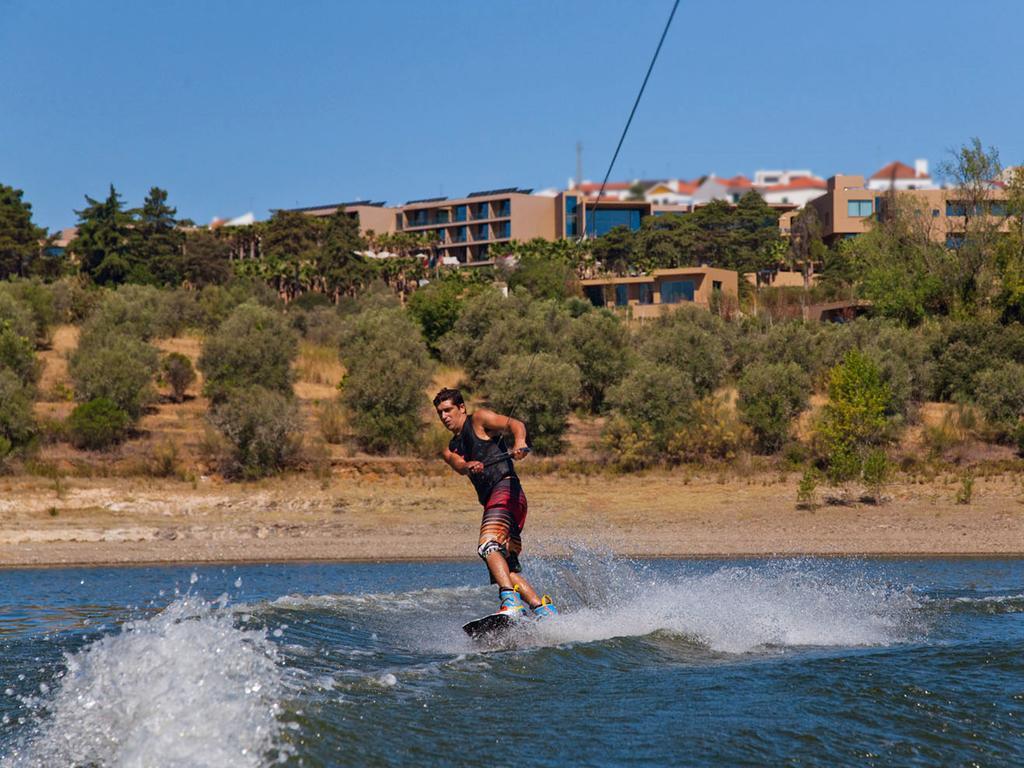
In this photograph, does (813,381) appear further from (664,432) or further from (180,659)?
(180,659)

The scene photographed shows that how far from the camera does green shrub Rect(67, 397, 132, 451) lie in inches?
1177

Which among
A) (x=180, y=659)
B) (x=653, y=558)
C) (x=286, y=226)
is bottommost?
(x=653, y=558)

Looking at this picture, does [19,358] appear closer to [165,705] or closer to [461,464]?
[461,464]

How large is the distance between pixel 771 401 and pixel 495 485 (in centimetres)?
2187

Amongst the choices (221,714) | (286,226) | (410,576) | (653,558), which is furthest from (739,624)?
(286,226)

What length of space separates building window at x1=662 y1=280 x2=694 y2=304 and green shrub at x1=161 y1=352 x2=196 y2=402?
32.7 m

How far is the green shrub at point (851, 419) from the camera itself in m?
26.3

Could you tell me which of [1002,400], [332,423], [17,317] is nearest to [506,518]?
[332,423]

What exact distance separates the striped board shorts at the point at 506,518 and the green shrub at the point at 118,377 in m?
23.8

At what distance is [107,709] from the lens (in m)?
6.73

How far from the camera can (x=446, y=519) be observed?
80.1 feet

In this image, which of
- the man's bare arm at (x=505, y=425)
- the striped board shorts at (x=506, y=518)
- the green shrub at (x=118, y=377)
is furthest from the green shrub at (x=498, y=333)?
the man's bare arm at (x=505, y=425)

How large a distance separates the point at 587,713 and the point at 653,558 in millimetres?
13812

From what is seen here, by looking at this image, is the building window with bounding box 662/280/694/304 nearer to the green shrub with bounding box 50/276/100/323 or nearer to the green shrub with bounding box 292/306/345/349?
the green shrub with bounding box 292/306/345/349
